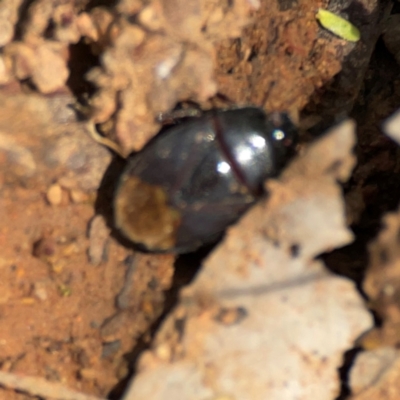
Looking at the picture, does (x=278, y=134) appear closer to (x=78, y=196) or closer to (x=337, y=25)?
(x=337, y=25)

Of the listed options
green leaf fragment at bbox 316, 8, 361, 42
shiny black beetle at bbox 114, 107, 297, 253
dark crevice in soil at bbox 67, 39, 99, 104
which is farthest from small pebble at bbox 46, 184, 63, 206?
green leaf fragment at bbox 316, 8, 361, 42

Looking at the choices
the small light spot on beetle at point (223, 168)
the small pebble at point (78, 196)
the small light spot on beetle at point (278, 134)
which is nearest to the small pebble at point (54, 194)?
the small pebble at point (78, 196)

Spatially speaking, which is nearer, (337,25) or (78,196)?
(78,196)

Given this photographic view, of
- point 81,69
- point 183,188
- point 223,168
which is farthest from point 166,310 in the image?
point 81,69

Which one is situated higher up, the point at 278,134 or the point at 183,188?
the point at 278,134

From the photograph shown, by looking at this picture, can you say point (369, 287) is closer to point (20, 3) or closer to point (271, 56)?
point (271, 56)

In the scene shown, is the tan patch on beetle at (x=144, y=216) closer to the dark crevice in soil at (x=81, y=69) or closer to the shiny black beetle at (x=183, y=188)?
the shiny black beetle at (x=183, y=188)
